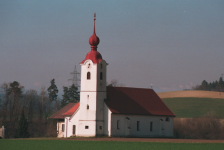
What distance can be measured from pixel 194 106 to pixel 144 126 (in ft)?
120

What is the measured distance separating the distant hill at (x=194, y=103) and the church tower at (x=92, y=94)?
32.4 meters

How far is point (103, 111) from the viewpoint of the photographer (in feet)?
185

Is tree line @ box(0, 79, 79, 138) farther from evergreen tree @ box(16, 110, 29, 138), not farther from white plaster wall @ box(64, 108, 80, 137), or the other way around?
white plaster wall @ box(64, 108, 80, 137)

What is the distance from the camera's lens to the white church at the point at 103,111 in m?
55.6

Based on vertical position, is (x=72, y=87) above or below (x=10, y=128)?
above

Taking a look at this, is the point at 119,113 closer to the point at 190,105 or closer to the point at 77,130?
the point at 77,130

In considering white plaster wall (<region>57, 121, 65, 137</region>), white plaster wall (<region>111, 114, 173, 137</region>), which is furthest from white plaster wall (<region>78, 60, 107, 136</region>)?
white plaster wall (<region>57, 121, 65, 137</region>)

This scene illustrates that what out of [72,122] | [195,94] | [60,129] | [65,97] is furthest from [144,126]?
[195,94]

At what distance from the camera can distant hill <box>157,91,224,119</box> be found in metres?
86.5

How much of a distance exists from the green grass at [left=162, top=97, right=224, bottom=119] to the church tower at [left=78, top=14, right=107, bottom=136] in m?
32.9

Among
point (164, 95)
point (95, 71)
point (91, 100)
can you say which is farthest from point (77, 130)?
point (164, 95)

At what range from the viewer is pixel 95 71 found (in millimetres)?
56000

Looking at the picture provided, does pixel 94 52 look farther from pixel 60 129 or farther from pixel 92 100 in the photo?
pixel 60 129

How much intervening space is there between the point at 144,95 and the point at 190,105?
33869mm
